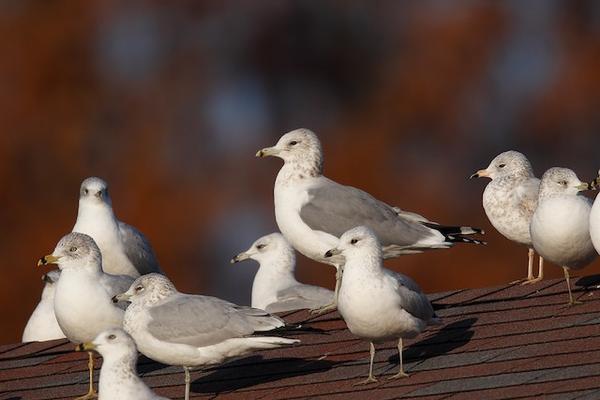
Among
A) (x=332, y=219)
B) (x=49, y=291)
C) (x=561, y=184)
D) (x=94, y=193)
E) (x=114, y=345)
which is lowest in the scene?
(x=114, y=345)

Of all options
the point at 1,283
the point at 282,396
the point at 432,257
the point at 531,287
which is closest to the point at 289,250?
the point at 531,287

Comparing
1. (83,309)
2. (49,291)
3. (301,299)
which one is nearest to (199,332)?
(83,309)

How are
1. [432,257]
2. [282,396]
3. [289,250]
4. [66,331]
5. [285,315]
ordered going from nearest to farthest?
[282,396] → [66,331] → [285,315] → [289,250] → [432,257]

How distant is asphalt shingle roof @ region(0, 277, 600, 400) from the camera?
418 inches

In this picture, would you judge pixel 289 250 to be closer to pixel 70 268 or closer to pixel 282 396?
pixel 70 268

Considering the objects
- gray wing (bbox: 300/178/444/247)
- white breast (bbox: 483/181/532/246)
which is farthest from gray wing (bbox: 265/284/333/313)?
white breast (bbox: 483/181/532/246)

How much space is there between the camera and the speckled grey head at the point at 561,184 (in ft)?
41.7

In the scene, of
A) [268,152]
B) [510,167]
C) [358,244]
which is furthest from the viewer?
[510,167]

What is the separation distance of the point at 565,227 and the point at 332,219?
7.76ft

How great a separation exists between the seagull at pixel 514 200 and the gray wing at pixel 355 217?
63cm

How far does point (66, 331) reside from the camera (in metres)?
12.9

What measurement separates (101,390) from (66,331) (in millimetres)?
2481

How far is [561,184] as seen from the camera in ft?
41.9

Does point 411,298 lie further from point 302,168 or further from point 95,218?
point 95,218
